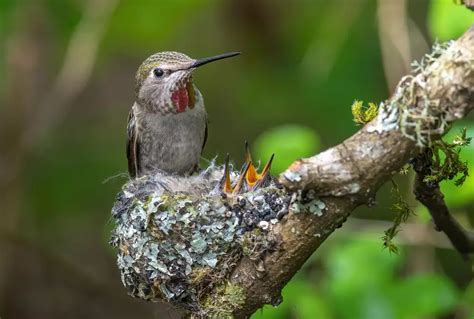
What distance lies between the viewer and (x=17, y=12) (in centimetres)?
502

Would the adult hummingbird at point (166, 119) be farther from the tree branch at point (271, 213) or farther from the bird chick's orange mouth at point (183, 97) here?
the tree branch at point (271, 213)

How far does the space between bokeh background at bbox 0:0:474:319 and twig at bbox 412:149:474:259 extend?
1.14m

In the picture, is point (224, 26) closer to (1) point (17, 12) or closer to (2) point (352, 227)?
(1) point (17, 12)

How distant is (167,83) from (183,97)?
0.38 ft

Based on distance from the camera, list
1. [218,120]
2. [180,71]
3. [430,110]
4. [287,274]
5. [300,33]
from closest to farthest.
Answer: [430,110]
[287,274]
[180,71]
[300,33]
[218,120]

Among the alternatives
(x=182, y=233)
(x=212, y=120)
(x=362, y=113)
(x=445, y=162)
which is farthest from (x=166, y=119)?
(x=212, y=120)

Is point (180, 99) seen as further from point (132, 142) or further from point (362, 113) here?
point (362, 113)

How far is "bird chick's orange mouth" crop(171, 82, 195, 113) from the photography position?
407 cm

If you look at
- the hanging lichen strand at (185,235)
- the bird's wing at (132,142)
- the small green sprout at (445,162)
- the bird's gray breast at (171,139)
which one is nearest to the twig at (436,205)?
the small green sprout at (445,162)

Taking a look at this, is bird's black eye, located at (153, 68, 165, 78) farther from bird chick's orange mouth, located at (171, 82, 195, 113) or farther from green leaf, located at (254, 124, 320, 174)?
green leaf, located at (254, 124, 320, 174)

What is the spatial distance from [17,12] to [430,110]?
373 centimetres

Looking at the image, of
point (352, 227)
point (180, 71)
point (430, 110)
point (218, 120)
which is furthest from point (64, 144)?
point (430, 110)

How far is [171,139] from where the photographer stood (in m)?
4.18

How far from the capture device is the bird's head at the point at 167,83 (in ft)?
13.1
